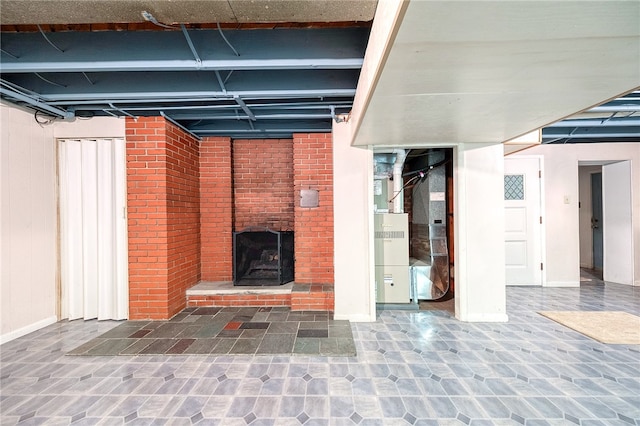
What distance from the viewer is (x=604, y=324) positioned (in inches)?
112

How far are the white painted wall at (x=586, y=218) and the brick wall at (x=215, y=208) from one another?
800cm

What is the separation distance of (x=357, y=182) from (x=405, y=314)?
1.82 m

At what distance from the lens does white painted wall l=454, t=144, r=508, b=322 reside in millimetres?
3021

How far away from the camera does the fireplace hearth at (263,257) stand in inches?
145

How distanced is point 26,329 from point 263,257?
8.74 ft

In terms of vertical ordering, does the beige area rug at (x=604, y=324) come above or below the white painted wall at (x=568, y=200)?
below

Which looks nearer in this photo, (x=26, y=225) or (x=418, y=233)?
(x=26, y=225)

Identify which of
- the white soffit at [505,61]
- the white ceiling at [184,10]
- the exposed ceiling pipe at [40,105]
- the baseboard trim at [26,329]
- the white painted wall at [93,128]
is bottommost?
the baseboard trim at [26,329]

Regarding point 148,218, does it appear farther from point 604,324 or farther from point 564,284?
point 564,284

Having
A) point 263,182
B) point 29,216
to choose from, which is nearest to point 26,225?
point 29,216

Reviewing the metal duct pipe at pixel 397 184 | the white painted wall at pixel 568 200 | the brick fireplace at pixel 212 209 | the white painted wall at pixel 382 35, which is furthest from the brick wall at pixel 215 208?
the white painted wall at pixel 568 200

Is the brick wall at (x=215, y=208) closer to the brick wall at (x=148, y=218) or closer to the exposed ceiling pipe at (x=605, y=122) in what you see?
the brick wall at (x=148, y=218)

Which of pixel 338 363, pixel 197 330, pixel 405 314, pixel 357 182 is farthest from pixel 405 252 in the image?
pixel 197 330

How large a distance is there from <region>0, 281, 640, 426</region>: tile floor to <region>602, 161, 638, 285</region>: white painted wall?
133 inches
